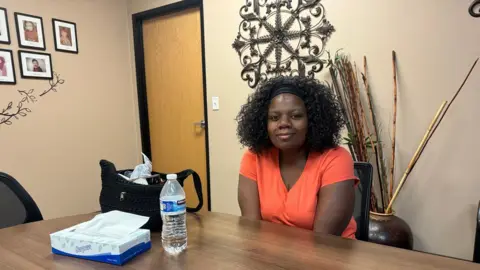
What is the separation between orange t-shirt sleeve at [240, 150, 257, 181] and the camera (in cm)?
133

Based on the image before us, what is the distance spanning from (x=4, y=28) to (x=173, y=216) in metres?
2.51

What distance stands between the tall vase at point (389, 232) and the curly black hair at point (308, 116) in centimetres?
77

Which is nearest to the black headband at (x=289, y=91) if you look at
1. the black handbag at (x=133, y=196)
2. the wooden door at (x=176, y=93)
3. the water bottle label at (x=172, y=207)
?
the black handbag at (x=133, y=196)

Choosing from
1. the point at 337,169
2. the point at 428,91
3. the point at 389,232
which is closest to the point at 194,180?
the point at 337,169

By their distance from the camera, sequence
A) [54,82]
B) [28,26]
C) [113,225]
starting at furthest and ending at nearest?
1. [54,82]
2. [28,26]
3. [113,225]

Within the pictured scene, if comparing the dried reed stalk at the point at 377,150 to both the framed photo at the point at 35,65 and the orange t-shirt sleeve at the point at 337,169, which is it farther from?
the framed photo at the point at 35,65

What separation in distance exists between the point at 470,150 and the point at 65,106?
3112 millimetres

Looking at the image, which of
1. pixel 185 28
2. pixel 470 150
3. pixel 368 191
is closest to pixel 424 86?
pixel 470 150

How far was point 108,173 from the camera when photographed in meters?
1.13

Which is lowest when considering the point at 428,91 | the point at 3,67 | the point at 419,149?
the point at 419,149

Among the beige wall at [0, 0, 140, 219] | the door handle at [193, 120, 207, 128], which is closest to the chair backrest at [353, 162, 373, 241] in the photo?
the door handle at [193, 120, 207, 128]

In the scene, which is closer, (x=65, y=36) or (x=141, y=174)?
(x=141, y=174)

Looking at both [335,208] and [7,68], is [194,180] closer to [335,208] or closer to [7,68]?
[335,208]

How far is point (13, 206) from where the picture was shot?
134 cm
